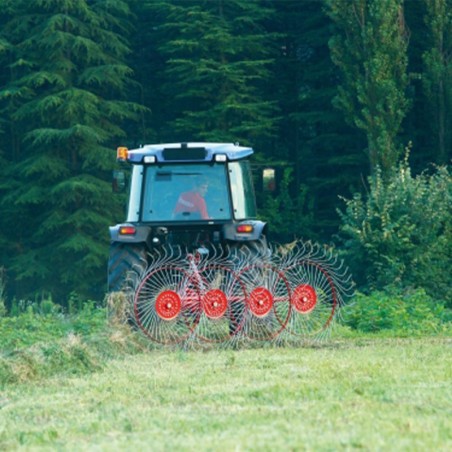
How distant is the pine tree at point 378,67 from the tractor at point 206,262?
1735 centimetres

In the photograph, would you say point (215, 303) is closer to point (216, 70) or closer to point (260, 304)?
point (260, 304)

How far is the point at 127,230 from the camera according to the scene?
550 inches

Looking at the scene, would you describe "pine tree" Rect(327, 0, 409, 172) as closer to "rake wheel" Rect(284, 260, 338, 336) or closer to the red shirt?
the red shirt

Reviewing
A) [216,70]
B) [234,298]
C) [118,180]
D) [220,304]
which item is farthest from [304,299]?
[216,70]

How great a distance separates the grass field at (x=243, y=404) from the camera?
7.22m

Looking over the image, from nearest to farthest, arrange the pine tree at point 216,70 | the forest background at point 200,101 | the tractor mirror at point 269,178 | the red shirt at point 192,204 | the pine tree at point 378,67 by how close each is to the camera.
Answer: the red shirt at point 192,204 < the tractor mirror at point 269,178 < the pine tree at point 378,67 < the forest background at point 200,101 < the pine tree at point 216,70

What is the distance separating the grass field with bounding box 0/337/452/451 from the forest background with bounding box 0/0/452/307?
20359mm

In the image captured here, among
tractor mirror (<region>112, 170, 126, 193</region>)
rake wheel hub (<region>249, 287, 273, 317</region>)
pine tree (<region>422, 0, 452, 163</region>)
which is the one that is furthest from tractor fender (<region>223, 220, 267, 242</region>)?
pine tree (<region>422, 0, 452, 163</region>)

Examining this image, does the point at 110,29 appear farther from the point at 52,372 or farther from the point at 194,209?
the point at 52,372

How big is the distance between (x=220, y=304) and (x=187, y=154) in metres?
2.30

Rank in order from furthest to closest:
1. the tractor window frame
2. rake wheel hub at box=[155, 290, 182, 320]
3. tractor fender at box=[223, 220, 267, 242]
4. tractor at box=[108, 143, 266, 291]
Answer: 1. the tractor window frame
2. tractor at box=[108, 143, 266, 291]
3. tractor fender at box=[223, 220, 267, 242]
4. rake wheel hub at box=[155, 290, 182, 320]

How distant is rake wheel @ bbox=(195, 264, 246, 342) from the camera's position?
12938 millimetres

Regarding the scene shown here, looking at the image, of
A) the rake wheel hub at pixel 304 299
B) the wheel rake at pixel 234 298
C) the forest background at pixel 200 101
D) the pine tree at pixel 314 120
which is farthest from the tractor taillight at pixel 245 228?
the pine tree at pixel 314 120

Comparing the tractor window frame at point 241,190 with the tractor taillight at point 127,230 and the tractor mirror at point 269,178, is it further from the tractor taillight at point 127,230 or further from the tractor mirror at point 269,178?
the tractor taillight at point 127,230
